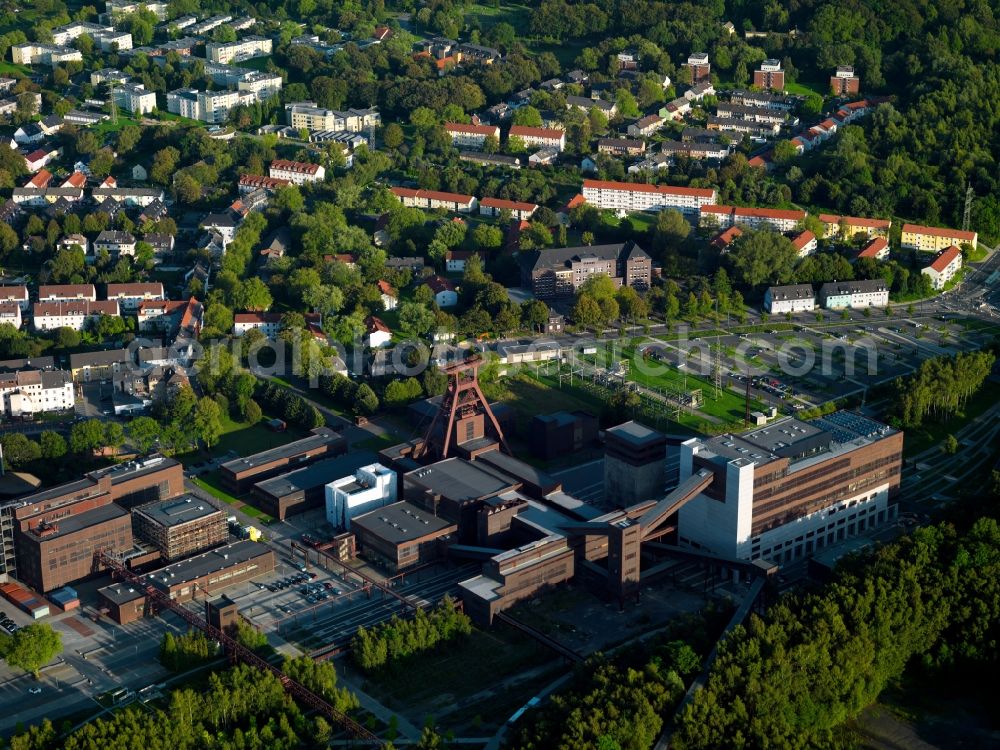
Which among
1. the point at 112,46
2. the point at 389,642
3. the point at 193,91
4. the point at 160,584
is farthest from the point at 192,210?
the point at 389,642

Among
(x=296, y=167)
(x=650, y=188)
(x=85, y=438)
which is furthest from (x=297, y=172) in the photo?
(x=85, y=438)

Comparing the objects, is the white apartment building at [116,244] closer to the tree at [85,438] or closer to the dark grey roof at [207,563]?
the tree at [85,438]

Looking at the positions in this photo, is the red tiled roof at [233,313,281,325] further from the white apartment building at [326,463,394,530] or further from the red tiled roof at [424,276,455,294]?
the white apartment building at [326,463,394,530]

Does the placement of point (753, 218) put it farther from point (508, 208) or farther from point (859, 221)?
point (508, 208)

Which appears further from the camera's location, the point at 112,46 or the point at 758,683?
the point at 112,46

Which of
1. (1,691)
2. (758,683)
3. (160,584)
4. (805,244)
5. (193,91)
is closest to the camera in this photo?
(758,683)

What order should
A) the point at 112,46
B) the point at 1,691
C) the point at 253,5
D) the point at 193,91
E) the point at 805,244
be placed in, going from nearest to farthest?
the point at 1,691 < the point at 805,244 < the point at 193,91 < the point at 112,46 < the point at 253,5

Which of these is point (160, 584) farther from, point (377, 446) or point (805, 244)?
point (805, 244)

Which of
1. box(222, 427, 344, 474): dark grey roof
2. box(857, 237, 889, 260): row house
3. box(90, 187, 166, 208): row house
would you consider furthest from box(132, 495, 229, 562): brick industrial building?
box(857, 237, 889, 260): row house
